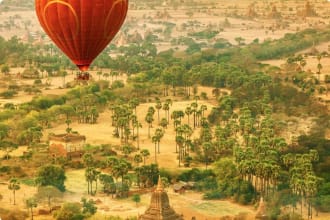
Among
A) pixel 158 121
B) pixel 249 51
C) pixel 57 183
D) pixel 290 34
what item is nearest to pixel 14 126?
pixel 158 121

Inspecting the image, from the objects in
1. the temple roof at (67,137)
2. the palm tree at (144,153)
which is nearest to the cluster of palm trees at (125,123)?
the temple roof at (67,137)

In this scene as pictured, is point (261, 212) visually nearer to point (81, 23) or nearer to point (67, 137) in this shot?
point (81, 23)

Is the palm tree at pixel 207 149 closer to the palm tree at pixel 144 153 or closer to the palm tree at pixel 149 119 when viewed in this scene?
the palm tree at pixel 144 153

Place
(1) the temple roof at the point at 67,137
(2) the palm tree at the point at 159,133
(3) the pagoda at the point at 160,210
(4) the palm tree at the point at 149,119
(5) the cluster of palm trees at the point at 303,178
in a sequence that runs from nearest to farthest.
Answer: (3) the pagoda at the point at 160,210 → (5) the cluster of palm trees at the point at 303,178 → (2) the palm tree at the point at 159,133 → (1) the temple roof at the point at 67,137 → (4) the palm tree at the point at 149,119

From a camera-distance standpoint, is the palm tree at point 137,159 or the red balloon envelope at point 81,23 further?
the palm tree at point 137,159

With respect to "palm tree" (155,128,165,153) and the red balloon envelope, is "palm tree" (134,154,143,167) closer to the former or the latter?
"palm tree" (155,128,165,153)

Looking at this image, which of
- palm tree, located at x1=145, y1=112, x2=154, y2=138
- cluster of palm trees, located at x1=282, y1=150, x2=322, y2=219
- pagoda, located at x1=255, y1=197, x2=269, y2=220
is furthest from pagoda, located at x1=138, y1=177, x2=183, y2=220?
palm tree, located at x1=145, y1=112, x2=154, y2=138

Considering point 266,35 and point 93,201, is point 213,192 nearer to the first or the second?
point 93,201
